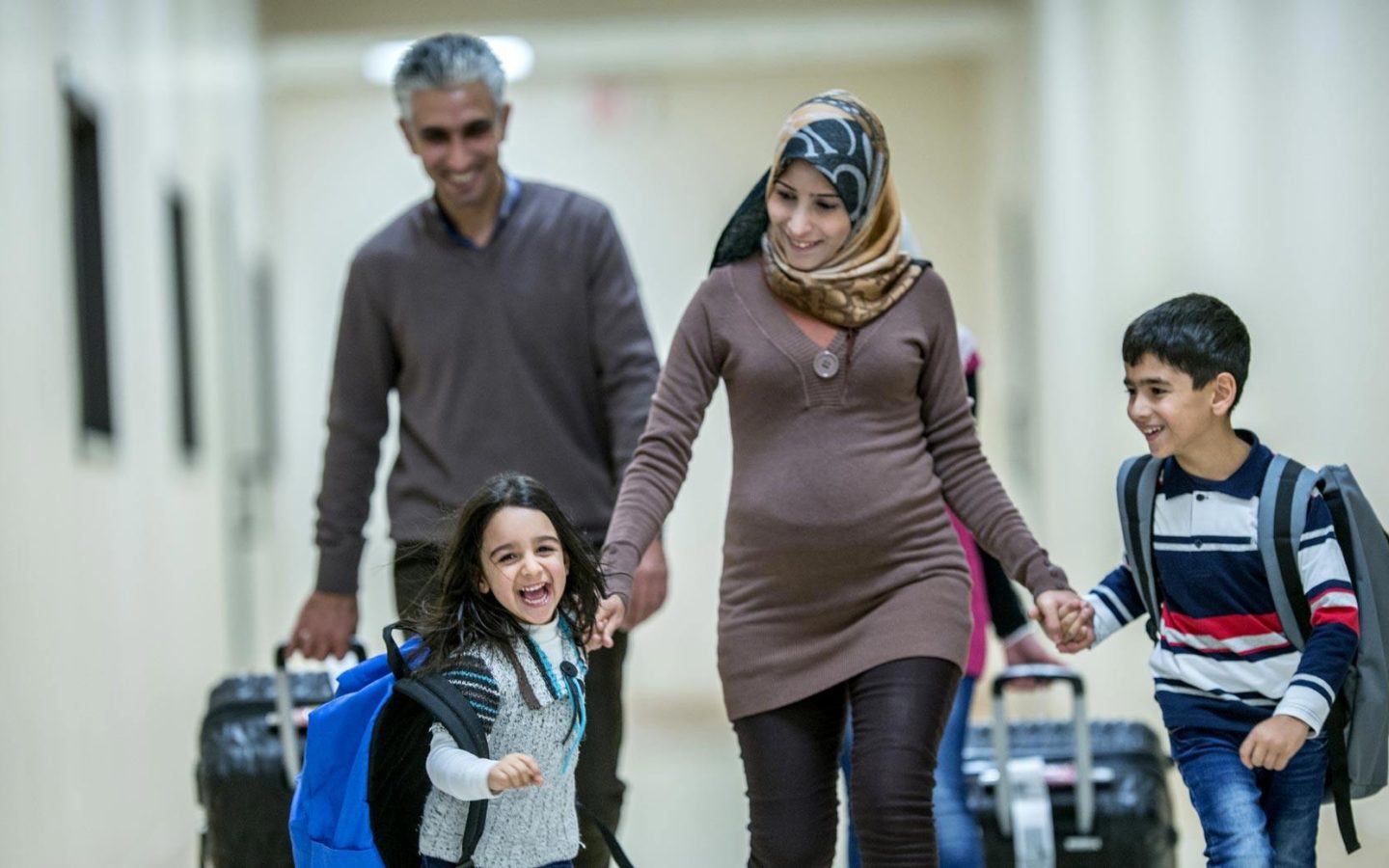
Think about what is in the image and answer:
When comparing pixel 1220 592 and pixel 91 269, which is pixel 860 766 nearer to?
pixel 1220 592

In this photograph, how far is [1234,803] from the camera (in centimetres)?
264

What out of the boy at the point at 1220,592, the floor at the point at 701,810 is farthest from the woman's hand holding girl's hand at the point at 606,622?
the floor at the point at 701,810

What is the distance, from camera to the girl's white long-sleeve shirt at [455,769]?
7.65ft

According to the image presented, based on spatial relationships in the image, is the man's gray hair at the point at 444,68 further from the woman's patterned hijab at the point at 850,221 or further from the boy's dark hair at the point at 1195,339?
the boy's dark hair at the point at 1195,339

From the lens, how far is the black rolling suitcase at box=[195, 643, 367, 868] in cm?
371

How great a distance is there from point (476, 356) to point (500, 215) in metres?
0.32

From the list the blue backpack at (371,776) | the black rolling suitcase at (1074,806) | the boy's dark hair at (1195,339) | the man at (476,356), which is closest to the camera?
the blue backpack at (371,776)

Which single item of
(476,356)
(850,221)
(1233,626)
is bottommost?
(1233,626)

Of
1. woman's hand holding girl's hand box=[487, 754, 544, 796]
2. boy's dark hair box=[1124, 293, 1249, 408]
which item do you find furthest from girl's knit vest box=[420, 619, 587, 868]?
boy's dark hair box=[1124, 293, 1249, 408]

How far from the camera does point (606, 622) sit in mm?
2707

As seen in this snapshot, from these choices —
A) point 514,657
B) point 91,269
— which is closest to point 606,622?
point 514,657

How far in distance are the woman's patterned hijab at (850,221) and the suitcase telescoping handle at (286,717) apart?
50.6 inches

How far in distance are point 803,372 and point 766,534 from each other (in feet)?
0.89

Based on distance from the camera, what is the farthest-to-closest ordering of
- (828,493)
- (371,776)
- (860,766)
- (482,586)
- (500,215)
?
(500,215) → (828,493) → (860,766) → (482,586) → (371,776)
